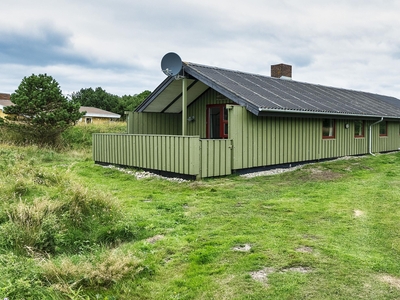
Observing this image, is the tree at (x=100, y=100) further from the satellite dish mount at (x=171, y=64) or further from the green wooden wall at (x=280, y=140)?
the satellite dish mount at (x=171, y=64)

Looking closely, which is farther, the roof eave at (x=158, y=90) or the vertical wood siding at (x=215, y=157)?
the roof eave at (x=158, y=90)

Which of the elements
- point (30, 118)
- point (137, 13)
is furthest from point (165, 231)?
point (30, 118)

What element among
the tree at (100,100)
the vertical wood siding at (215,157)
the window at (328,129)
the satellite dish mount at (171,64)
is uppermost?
the tree at (100,100)

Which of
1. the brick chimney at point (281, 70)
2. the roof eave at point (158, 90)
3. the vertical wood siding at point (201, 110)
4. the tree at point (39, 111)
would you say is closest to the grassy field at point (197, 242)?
the roof eave at point (158, 90)

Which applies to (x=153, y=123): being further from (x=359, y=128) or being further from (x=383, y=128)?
(x=383, y=128)

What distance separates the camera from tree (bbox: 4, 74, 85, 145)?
20969mm

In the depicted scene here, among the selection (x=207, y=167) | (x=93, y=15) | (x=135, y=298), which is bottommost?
(x=135, y=298)

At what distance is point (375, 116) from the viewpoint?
15.9 metres

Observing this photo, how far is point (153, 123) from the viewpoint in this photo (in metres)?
14.5

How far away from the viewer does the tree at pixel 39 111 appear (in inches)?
826

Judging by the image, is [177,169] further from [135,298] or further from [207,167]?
[135,298]

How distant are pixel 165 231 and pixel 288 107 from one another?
7.41 metres

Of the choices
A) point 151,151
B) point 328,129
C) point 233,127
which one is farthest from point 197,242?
point 328,129

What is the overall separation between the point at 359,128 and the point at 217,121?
7141 mm
